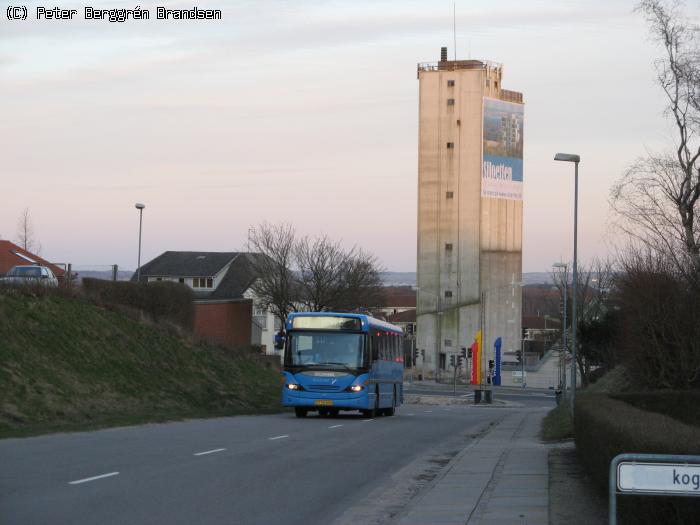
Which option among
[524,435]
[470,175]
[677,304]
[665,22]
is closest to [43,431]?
[524,435]

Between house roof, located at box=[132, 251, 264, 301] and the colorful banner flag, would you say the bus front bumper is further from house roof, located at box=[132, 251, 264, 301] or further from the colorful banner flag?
house roof, located at box=[132, 251, 264, 301]

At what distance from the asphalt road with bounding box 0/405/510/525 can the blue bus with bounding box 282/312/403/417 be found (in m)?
6.55

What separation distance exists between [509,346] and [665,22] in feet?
246

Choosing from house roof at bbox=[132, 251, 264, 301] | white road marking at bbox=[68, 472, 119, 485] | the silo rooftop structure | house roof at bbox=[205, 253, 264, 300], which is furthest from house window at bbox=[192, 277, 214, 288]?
white road marking at bbox=[68, 472, 119, 485]

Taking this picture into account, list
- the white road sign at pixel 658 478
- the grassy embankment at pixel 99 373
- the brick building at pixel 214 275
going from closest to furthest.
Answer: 1. the white road sign at pixel 658 478
2. the grassy embankment at pixel 99 373
3. the brick building at pixel 214 275

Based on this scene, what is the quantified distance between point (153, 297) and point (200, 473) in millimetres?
32101

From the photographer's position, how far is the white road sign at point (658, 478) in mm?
7453

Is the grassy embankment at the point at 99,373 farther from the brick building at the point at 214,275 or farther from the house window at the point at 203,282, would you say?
the house window at the point at 203,282

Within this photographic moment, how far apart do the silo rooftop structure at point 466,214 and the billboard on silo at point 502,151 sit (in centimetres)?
10

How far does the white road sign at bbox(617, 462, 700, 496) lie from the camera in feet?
24.5

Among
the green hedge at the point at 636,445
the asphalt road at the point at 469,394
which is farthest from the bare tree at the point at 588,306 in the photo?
the green hedge at the point at 636,445

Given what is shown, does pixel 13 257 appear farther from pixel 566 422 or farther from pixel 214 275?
pixel 566 422

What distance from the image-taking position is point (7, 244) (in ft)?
311

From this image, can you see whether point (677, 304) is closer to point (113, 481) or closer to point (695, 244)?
point (695, 244)
